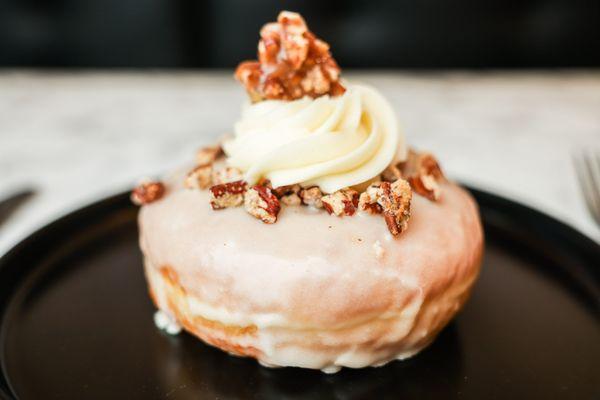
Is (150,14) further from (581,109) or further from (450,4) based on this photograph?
(581,109)

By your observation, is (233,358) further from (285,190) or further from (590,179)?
(590,179)

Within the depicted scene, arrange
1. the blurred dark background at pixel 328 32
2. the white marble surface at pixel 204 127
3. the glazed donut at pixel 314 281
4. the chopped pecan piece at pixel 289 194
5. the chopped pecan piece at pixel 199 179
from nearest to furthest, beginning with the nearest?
the glazed donut at pixel 314 281 → the chopped pecan piece at pixel 289 194 → the chopped pecan piece at pixel 199 179 → the white marble surface at pixel 204 127 → the blurred dark background at pixel 328 32

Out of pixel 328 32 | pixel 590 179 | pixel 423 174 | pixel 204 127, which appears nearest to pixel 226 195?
pixel 423 174

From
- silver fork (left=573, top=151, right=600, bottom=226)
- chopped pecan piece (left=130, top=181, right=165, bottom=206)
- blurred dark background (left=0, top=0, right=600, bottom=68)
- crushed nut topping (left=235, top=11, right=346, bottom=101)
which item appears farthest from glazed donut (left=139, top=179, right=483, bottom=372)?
blurred dark background (left=0, top=0, right=600, bottom=68)

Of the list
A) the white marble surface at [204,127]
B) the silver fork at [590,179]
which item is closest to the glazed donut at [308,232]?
the silver fork at [590,179]

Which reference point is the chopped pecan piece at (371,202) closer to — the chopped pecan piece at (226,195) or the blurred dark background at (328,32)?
the chopped pecan piece at (226,195)
